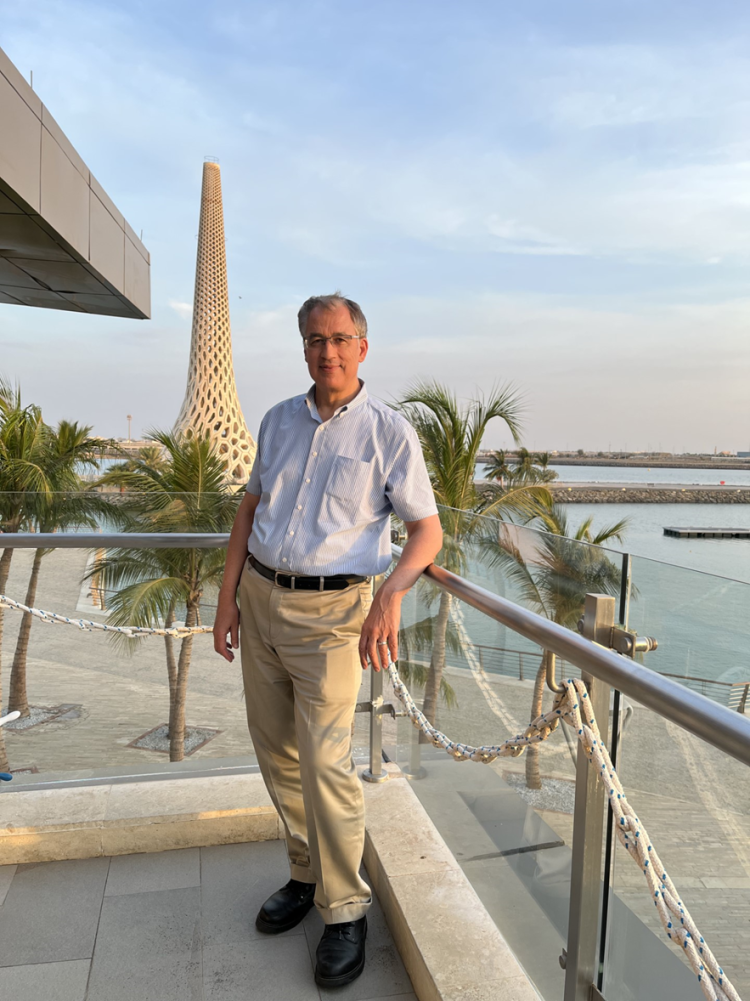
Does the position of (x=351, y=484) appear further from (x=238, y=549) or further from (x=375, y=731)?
(x=375, y=731)

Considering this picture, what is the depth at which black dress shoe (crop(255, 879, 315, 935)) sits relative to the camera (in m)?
1.94

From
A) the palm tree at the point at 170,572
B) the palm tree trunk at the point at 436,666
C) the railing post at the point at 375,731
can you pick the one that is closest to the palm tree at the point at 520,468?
the palm tree at the point at 170,572

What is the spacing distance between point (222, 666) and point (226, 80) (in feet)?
42.0

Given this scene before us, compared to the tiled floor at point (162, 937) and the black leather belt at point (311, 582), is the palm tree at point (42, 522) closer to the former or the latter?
the tiled floor at point (162, 937)

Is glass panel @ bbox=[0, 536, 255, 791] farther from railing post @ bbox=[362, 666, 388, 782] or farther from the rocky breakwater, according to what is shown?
the rocky breakwater

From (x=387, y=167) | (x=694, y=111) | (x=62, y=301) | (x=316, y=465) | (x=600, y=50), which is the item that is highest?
(x=694, y=111)

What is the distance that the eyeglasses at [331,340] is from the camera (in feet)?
6.20

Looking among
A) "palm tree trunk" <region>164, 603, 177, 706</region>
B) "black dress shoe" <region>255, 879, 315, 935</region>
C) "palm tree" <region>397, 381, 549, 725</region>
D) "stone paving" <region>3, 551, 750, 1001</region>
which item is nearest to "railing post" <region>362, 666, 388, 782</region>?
"stone paving" <region>3, 551, 750, 1001</region>

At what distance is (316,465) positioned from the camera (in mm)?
1903

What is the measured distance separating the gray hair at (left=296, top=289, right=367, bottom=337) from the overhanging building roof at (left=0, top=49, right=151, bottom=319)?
9.35 ft

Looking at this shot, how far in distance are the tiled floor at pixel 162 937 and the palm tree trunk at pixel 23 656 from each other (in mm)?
1184

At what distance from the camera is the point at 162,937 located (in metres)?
1.91

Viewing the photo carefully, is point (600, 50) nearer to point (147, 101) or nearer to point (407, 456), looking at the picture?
point (147, 101)

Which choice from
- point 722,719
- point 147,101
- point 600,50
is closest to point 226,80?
point 147,101
